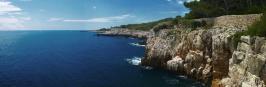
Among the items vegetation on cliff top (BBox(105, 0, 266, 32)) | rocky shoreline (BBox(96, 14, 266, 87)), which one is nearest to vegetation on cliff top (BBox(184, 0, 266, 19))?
vegetation on cliff top (BBox(105, 0, 266, 32))

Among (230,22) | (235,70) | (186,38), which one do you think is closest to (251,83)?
(235,70)

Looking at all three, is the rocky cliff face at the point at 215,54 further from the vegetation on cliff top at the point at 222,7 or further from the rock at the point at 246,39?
the vegetation on cliff top at the point at 222,7

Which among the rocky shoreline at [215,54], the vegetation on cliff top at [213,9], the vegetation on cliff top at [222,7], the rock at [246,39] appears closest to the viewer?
the rocky shoreline at [215,54]

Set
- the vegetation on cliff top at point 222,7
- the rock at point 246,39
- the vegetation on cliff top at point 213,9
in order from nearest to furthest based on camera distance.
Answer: the rock at point 246,39
the vegetation on cliff top at point 213,9
the vegetation on cliff top at point 222,7

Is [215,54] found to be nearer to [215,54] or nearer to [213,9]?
[215,54]

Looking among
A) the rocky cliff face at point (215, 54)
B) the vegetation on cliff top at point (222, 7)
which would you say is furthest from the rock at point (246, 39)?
the vegetation on cliff top at point (222, 7)

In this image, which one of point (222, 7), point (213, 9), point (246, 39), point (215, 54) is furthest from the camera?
point (222, 7)

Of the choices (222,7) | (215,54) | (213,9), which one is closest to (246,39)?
(215,54)

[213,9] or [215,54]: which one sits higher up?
[213,9]
